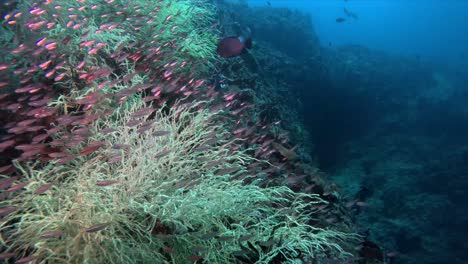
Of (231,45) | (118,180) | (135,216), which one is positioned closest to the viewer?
(135,216)

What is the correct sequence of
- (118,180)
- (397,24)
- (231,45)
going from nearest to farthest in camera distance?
(118,180) → (231,45) → (397,24)

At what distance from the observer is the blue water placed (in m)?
85.1

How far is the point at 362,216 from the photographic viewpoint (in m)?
9.68

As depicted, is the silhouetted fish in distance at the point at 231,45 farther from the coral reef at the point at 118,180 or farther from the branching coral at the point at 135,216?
the branching coral at the point at 135,216

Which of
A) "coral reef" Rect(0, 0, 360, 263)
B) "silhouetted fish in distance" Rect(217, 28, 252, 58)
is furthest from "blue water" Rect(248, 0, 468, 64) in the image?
Answer: "coral reef" Rect(0, 0, 360, 263)

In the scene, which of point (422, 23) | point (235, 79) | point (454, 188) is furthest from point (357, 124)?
point (422, 23)

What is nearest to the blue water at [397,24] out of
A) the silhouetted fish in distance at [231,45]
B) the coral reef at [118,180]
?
the silhouetted fish in distance at [231,45]

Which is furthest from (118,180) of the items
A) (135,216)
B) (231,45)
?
(231,45)

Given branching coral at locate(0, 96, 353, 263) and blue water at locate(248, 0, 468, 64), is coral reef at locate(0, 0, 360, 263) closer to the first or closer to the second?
branching coral at locate(0, 96, 353, 263)

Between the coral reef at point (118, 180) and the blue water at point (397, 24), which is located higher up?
the coral reef at point (118, 180)

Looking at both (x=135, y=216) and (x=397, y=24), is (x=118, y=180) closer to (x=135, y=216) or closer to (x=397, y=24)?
(x=135, y=216)

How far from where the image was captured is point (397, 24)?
158m

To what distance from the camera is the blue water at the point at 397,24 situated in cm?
8507

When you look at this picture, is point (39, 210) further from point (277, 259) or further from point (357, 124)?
point (357, 124)
